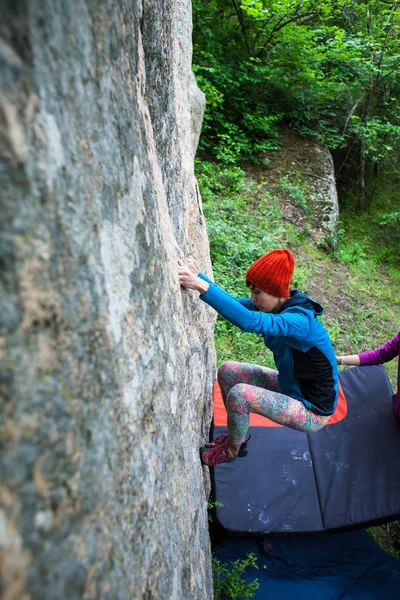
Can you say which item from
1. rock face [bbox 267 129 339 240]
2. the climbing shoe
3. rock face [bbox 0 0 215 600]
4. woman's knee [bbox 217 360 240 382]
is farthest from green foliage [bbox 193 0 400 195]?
rock face [bbox 0 0 215 600]

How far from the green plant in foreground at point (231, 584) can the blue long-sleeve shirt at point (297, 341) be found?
3.81 feet

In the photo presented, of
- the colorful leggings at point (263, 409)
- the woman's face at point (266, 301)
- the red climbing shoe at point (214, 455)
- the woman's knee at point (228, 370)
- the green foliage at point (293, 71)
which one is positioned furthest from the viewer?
the green foliage at point (293, 71)

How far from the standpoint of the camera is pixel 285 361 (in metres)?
2.71

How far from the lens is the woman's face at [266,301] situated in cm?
255

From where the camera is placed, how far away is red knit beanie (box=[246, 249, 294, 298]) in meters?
2.46

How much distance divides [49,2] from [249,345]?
15.3ft

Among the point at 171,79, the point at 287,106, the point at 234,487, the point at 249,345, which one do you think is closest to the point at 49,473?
the point at 171,79

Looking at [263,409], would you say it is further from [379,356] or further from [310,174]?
[310,174]

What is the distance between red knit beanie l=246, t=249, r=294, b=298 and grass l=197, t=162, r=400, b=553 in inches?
98.7

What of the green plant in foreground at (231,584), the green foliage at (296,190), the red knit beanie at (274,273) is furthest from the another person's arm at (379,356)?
the green foliage at (296,190)

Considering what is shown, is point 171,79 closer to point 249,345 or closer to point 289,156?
point 249,345

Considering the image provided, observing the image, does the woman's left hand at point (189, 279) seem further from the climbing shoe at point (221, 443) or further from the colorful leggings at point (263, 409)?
the climbing shoe at point (221, 443)

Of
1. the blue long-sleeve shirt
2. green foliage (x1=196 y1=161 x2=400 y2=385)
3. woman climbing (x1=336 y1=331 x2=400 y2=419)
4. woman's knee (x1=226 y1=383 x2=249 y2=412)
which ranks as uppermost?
the blue long-sleeve shirt

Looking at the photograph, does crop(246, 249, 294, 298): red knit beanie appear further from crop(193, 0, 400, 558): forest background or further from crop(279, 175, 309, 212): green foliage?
crop(279, 175, 309, 212): green foliage
